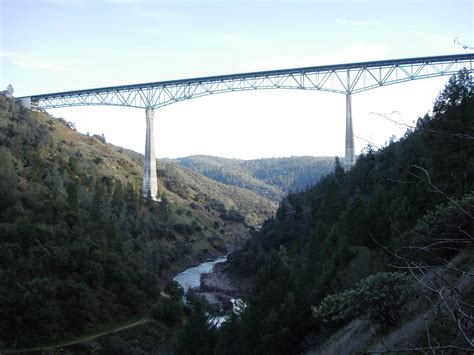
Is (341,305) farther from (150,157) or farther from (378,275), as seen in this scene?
(150,157)

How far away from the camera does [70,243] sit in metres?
38.7

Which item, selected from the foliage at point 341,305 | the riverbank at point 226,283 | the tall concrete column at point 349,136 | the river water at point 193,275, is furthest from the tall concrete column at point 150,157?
the foliage at point 341,305

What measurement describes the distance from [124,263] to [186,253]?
1005 inches

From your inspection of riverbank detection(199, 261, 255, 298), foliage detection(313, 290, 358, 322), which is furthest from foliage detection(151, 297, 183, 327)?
foliage detection(313, 290, 358, 322)

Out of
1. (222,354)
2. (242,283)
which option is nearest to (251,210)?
(242,283)

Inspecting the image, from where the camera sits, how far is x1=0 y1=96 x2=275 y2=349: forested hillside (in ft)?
103

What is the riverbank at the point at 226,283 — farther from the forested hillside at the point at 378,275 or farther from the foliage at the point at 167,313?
the forested hillside at the point at 378,275

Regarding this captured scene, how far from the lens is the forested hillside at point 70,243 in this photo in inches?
1236

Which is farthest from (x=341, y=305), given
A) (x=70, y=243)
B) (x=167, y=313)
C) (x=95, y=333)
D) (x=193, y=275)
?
(x=193, y=275)

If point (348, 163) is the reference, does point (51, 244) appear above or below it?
below

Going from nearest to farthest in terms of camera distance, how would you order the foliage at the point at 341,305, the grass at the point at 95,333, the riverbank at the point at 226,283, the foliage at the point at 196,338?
1. the foliage at the point at 341,305
2. the foliage at the point at 196,338
3. the grass at the point at 95,333
4. the riverbank at the point at 226,283

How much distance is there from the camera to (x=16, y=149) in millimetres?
51688

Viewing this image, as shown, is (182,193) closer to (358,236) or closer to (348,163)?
(348,163)

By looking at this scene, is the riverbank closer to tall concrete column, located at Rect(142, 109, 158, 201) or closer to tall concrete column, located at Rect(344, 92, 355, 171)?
tall concrete column, located at Rect(142, 109, 158, 201)
